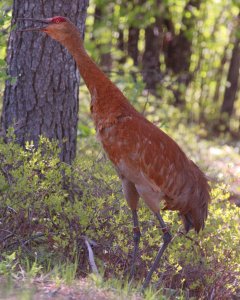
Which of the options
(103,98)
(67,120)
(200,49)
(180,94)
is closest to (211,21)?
(200,49)

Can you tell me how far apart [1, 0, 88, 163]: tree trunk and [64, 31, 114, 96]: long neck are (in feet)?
4.03

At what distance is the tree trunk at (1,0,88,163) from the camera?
24.8 feet

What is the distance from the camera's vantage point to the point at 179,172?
22.0ft

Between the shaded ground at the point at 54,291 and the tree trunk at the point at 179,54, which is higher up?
the tree trunk at the point at 179,54

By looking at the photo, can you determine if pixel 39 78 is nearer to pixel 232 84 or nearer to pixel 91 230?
pixel 91 230

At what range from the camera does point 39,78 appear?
760 centimetres

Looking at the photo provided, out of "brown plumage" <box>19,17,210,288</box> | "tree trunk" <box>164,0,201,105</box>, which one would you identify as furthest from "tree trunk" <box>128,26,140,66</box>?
"brown plumage" <box>19,17,210,288</box>

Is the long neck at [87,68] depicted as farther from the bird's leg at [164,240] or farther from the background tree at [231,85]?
the background tree at [231,85]

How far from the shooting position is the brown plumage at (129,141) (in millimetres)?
6262

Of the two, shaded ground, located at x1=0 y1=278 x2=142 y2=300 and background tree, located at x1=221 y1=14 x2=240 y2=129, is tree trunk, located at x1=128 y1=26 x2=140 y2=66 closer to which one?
background tree, located at x1=221 y1=14 x2=240 y2=129

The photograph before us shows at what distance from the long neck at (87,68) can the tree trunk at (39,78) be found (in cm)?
123

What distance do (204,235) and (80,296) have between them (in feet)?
8.31

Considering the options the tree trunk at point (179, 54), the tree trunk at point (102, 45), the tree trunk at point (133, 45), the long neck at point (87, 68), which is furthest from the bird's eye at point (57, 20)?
the tree trunk at point (133, 45)

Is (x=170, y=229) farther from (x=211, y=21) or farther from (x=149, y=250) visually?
(x=211, y=21)
